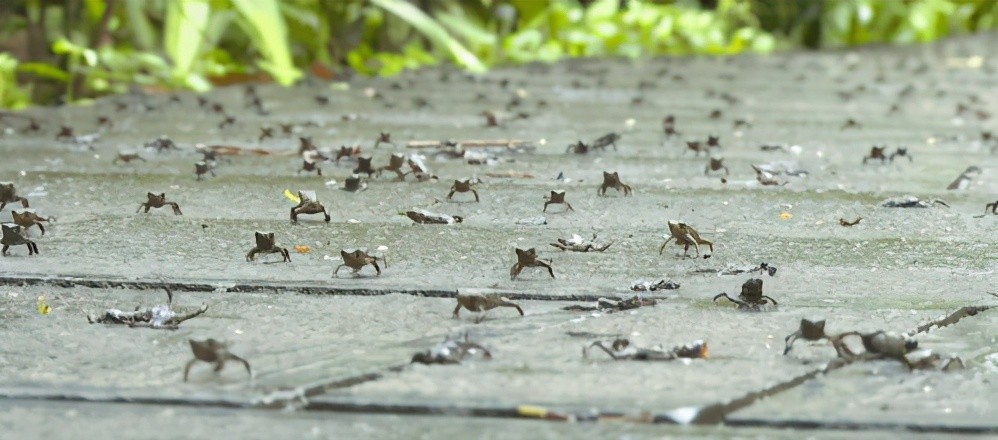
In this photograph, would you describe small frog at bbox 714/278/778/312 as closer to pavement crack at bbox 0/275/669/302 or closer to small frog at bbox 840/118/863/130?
pavement crack at bbox 0/275/669/302

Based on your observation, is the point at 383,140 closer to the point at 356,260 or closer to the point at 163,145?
the point at 163,145

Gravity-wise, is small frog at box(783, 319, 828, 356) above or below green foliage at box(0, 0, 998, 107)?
below

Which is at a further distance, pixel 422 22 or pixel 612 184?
pixel 422 22

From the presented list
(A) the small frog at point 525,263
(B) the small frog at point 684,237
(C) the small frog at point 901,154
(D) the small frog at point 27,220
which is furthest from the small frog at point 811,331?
(C) the small frog at point 901,154

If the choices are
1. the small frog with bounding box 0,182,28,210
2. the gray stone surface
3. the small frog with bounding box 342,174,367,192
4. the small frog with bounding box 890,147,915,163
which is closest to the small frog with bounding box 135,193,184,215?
the gray stone surface

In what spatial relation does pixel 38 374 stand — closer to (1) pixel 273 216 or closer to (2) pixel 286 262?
(2) pixel 286 262

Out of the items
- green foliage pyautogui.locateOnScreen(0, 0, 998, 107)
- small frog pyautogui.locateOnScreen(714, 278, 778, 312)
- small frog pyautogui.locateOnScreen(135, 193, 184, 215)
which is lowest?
small frog pyautogui.locateOnScreen(135, 193, 184, 215)

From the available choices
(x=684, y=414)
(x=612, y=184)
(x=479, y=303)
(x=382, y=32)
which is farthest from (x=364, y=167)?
(x=382, y=32)
